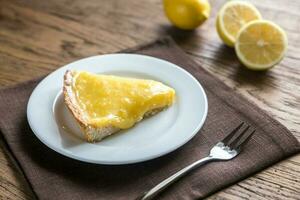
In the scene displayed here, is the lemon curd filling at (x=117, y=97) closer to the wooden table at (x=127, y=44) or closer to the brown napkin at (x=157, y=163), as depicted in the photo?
the brown napkin at (x=157, y=163)

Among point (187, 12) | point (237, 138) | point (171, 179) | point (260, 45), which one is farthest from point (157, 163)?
point (187, 12)

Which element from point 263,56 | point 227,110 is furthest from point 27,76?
point 263,56

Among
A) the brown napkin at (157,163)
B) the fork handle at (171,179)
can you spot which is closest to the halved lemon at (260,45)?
the brown napkin at (157,163)

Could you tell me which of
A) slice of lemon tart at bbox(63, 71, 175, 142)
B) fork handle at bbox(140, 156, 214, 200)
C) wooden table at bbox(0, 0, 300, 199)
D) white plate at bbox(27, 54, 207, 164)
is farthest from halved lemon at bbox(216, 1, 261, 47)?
fork handle at bbox(140, 156, 214, 200)

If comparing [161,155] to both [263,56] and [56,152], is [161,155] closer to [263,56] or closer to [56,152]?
[56,152]

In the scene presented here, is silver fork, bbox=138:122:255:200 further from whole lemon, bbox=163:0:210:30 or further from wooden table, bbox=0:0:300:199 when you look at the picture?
whole lemon, bbox=163:0:210:30
